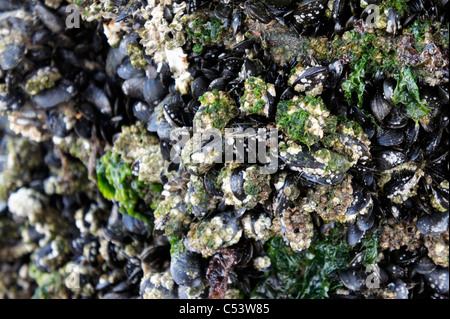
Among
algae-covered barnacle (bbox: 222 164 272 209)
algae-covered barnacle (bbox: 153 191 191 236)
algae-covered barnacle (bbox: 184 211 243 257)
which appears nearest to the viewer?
algae-covered barnacle (bbox: 222 164 272 209)

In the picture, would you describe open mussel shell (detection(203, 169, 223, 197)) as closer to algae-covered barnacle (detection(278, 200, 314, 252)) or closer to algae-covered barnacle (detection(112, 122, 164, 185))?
algae-covered barnacle (detection(278, 200, 314, 252))

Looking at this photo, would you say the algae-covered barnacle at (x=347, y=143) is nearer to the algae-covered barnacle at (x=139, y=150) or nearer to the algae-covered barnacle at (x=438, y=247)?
the algae-covered barnacle at (x=438, y=247)

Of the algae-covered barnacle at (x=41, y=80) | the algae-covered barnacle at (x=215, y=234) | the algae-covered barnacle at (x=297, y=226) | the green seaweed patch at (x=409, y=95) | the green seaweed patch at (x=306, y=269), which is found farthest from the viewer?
the algae-covered barnacle at (x=41, y=80)

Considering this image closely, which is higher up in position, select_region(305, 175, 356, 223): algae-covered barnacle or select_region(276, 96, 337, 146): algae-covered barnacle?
select_region(276, 96, 337, 146): algae-covered barnacle

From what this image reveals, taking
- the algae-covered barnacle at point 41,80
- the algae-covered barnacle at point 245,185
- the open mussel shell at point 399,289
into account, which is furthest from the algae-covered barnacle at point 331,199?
the algae-covered barnacle at point 41,80

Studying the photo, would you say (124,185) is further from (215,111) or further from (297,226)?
(297,226)

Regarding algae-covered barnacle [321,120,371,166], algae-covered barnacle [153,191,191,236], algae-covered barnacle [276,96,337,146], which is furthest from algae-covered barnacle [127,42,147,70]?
algae-covered barnacle [321,120,371,166]

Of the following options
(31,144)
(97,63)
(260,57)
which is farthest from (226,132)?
(31,144)

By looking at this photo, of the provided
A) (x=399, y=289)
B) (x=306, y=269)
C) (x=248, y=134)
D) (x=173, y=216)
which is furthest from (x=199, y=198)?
(x=399, y=289)
